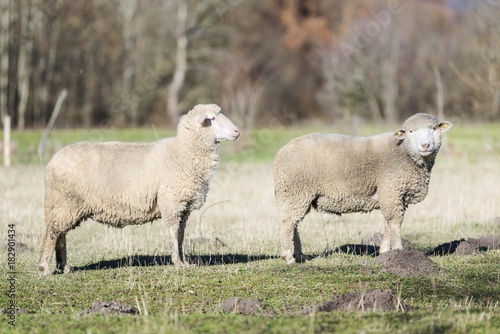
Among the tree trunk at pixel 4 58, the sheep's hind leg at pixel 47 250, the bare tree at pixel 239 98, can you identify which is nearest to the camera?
the sheep's hind leg at pixel 47 250

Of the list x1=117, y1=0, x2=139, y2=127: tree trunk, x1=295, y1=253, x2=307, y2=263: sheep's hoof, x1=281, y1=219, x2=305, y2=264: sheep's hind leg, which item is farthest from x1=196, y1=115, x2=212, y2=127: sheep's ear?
x1=117, y1=0, x2=139, y2=127: tree trunk

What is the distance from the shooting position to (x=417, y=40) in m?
57.7

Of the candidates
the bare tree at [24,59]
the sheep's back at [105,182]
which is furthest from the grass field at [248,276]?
the bare tree at [24,59]

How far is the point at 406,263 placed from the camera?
10523 mm

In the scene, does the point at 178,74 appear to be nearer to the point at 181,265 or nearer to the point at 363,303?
the point at 181,265

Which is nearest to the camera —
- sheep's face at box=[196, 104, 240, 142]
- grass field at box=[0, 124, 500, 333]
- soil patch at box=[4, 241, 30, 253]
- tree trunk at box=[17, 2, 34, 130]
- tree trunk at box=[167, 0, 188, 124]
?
grass field at box=[0, 124, 500, 333]

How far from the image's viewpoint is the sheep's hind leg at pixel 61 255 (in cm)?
1109

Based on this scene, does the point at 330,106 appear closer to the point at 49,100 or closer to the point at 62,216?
the point at 49,100

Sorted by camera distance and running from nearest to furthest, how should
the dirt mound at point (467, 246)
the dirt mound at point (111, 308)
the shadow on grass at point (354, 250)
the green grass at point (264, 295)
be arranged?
the green grass at point (264, 295) < the dirt mound at point (111, 308) < the dirt mound at point (467, 246) < the shadow on grass at point (354, 250)

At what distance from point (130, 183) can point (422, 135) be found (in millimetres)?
4425

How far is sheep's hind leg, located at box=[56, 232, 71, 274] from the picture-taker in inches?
436

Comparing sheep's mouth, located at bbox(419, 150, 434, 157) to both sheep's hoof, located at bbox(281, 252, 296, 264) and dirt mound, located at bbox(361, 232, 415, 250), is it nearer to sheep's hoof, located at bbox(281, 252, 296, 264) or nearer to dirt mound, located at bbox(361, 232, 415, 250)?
dirt mound, located at bbox(361, 232, 415, 250)

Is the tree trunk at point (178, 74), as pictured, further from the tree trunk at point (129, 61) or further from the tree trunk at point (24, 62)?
the tree trunk at point (24, 62)

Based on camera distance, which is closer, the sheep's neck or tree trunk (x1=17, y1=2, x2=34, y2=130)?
the sheep's neck
